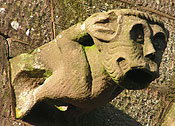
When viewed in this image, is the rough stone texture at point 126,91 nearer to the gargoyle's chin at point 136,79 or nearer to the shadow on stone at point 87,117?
the shadow on stone at point 87,117

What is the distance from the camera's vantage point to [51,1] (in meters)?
3.61

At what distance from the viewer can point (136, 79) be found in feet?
9.83

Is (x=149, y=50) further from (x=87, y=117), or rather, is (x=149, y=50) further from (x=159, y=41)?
(x=87, y=117)

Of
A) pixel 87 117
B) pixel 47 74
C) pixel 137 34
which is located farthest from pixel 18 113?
pixel 137 34

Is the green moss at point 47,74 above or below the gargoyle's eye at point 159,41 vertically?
below

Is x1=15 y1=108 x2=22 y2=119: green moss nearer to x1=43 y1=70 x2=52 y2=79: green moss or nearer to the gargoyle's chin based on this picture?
x1=43 y1=70 x2=52 y2=79: green moss

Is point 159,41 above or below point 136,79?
above

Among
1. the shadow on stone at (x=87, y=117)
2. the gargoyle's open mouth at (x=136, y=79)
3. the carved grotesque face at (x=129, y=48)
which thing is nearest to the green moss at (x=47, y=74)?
the shadow on stone at (x=87, y=117)

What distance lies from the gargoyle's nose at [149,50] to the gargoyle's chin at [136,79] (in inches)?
3.1

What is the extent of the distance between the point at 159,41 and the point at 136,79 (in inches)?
8.8

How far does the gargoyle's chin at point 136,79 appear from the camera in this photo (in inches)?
116

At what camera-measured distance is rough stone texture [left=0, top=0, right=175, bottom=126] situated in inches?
136

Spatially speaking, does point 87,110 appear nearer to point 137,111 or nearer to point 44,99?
point 44,99

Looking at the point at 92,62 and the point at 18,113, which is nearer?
the point at 92,62
